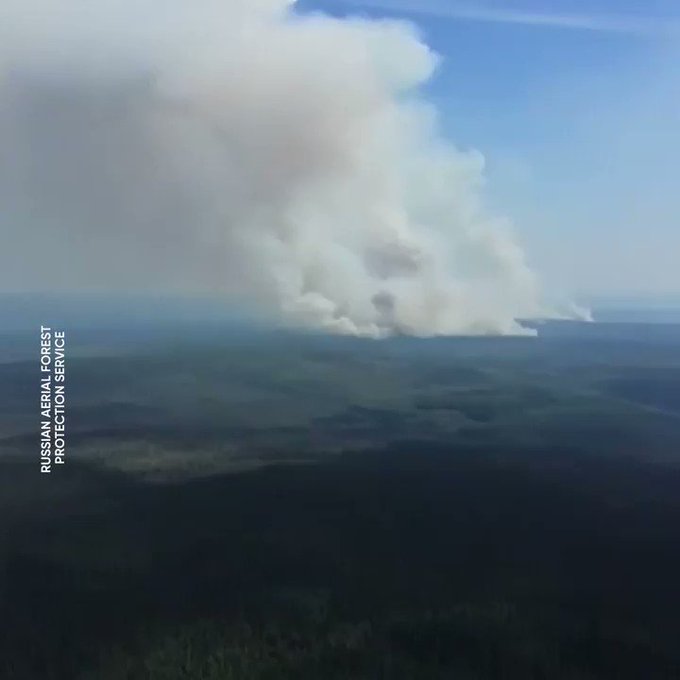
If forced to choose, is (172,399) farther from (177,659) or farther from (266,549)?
(177,659)

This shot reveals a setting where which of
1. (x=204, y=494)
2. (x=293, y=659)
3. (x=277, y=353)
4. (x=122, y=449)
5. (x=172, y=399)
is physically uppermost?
(x=277, y=353)

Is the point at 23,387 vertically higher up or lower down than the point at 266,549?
higher up

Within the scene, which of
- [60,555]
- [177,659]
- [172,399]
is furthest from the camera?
[172,399]

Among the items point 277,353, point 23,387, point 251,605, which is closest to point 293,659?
point 251,605

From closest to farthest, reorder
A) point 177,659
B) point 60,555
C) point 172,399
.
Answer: point 177,659
point 60,555
point 172,399

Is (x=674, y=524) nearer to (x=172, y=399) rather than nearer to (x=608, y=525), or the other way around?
(x=608, y=525)

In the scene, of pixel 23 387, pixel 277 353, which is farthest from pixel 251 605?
pixel 23 387

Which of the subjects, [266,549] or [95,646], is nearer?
[95,646]

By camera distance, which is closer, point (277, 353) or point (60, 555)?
point (60, 555)

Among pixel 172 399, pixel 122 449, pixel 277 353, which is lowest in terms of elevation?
pixel 122 449
